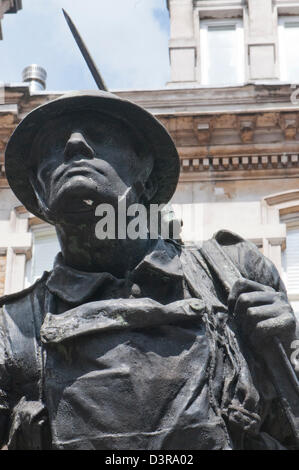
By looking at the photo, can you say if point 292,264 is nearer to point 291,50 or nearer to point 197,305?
point 291,50

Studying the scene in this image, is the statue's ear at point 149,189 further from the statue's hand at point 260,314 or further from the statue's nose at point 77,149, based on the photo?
the statue's hand at point 260,314

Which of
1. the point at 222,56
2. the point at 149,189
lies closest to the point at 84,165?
the point at 149,189

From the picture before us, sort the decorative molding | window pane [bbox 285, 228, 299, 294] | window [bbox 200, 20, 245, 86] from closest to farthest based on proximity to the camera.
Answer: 1. window pane [bbox 285, 228, 299, 294]
2. the decorative molding
3. window [bbox 200, 20, 245, 86]

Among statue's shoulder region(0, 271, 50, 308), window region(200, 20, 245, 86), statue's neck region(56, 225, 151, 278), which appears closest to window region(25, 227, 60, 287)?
window region(200, 20, 245, 86)

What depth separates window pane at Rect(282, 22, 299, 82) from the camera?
1959cm

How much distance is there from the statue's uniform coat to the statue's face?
224mm

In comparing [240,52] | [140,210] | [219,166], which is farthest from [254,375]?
[240,52]

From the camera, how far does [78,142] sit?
386 cm

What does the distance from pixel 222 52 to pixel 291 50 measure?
3.66 ft

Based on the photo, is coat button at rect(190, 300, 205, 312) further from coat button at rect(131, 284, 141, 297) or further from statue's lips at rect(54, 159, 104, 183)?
statue's lips at rect(54, 159, 104, 183)

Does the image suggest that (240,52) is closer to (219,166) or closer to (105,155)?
(219,166)

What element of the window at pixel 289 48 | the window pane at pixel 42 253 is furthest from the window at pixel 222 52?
the window pane at pixel 42 253

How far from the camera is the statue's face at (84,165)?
12.5 ft

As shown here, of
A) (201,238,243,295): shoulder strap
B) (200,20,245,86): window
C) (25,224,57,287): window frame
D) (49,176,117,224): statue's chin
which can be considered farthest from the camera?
(200,20,245,86): window
